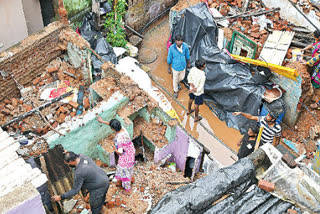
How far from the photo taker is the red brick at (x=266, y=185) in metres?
4.11

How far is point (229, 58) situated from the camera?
8.55m

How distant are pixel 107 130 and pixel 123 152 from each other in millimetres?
1074

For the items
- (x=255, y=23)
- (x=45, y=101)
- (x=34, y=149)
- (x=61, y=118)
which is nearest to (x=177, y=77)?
(x=255, y=23)

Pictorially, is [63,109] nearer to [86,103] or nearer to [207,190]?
[86,103]

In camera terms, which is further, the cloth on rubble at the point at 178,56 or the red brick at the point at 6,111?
the cloth on rubble at the point at 178,56

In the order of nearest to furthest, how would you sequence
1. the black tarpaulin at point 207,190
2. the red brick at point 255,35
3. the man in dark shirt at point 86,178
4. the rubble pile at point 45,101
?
the black tarpaulin at point 207,190 < the man in dark shirt at point 86,178 < the rubble pile at point 45,101 < the red brick at point 255,35

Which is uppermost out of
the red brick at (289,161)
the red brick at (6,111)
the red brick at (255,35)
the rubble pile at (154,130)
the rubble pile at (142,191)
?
the red brick at (289,161)

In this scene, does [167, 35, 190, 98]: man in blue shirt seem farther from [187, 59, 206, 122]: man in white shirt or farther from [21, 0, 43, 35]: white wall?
[21, 0, 43, 35]: white wall

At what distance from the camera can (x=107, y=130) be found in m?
6.69

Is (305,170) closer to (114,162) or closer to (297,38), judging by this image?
(114,162)

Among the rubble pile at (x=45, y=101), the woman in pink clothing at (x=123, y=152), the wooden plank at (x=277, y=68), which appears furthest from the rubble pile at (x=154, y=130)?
the wooden plank at (x=277, y=68)

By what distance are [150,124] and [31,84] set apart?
2.76 m

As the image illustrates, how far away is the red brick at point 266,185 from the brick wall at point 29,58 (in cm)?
528

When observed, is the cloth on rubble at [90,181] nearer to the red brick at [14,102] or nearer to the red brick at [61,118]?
the red brick at [61,118]
